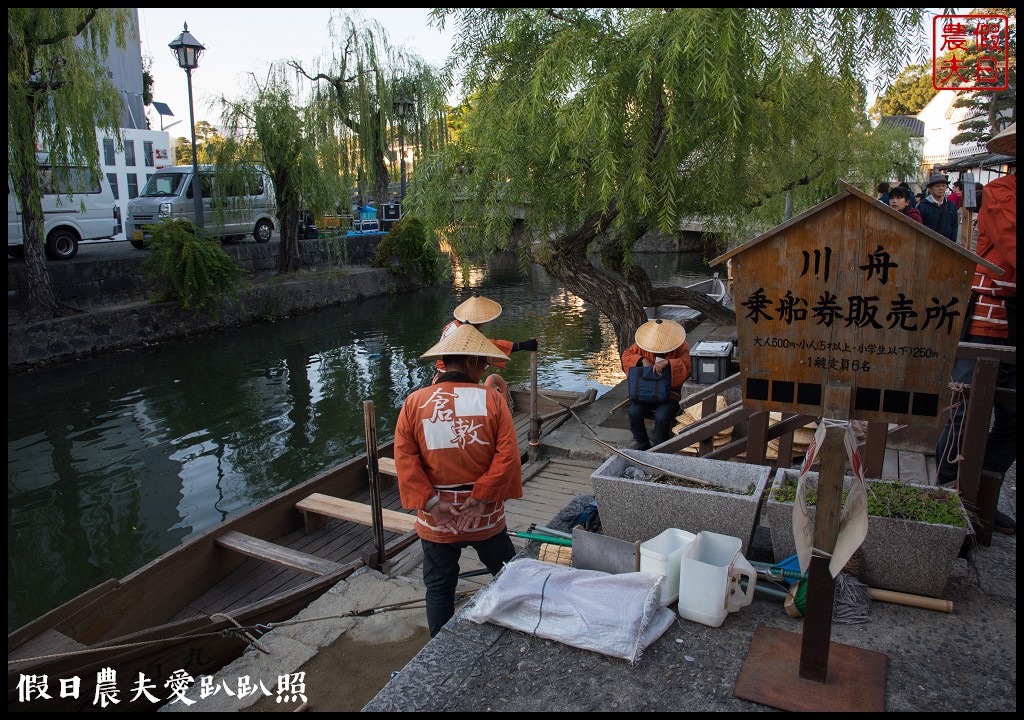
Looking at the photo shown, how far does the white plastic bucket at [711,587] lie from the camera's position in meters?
3.09

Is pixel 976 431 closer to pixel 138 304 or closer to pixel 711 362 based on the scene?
pixel 711 362

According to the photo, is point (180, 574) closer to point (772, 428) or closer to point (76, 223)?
point (772, 428)

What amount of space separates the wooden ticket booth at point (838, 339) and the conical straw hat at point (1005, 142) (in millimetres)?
1559

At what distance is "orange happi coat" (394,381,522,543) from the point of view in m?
3.47

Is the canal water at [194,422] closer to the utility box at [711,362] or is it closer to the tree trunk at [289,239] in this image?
the tree trunk at [289,239]

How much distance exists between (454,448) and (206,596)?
9.28 feet

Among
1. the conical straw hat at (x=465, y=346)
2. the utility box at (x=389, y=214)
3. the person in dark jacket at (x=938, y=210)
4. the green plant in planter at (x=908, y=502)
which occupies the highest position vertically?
the utility box at (x=389, y=214)

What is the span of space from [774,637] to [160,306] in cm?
1526

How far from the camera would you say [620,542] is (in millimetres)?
3447

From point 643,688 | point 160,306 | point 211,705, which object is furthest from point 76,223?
point 643,688

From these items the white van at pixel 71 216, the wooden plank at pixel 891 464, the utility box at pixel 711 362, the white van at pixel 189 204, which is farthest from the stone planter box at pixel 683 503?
the white van at pixel 189 204

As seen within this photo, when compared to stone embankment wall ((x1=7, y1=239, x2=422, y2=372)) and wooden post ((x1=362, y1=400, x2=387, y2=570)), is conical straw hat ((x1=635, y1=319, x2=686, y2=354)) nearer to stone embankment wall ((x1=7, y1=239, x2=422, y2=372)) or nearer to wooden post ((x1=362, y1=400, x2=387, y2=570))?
wooden post ((x1=362, y1=400, x2=387, y2=570))

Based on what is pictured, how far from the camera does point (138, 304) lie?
1551cm

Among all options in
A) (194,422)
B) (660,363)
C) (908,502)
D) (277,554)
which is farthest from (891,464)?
(194,422)
